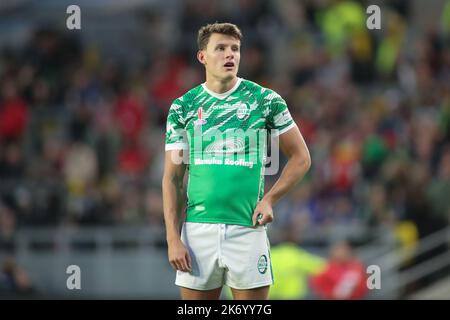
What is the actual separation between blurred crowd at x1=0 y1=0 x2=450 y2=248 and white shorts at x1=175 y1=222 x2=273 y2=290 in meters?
7.27

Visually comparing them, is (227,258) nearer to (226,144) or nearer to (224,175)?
(224,175)

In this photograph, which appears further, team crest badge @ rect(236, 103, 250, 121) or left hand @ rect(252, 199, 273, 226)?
team crest badge @ rect(236, 103, 250, 121)

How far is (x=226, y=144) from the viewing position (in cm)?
584

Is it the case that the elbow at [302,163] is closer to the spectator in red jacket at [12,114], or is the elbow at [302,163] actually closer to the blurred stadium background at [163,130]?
the blurred stadium background at [163,130]

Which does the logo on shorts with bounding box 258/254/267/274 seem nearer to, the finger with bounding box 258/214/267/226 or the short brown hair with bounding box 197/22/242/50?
the finger with bounding box 258/214/267/226

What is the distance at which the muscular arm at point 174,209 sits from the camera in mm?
5766

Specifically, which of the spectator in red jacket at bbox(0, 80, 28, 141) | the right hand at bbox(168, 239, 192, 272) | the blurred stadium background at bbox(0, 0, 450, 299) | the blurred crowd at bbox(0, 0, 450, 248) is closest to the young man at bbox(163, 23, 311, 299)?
the right hand at bbox(168, 239, 192, 272)

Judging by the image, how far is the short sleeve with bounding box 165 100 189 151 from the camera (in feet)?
19.4

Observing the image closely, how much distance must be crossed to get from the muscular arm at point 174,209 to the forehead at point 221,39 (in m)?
0.60

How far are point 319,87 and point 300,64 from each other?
0.61 m

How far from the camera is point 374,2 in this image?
54.9ft

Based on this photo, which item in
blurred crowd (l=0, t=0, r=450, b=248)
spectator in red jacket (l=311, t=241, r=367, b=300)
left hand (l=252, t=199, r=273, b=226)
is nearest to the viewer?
left hand (l=252, t=199, r=273, b=226)

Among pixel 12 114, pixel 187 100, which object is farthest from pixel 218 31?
pixel 12 114
